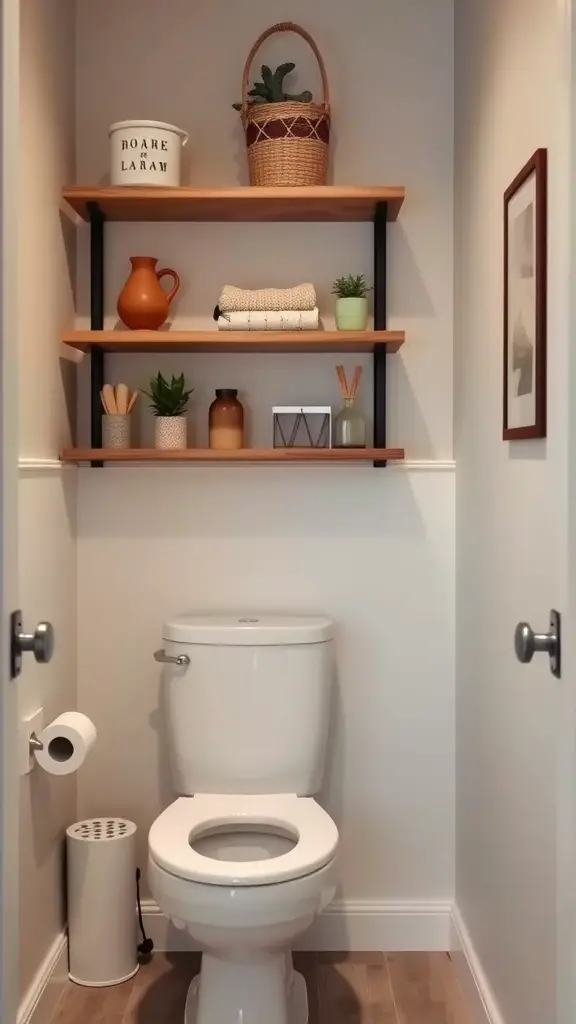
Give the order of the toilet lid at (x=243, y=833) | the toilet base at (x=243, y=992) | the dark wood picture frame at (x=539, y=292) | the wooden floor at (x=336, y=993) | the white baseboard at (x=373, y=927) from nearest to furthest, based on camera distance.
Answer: the dark wood picture frame at (x=539, y=292)
the toilet lid at (x=243, y=833)
the toilet base at (x=243, y=992)
the wooden floor at (x=336, y=993)
the white baseboard at (x=373, y=927)

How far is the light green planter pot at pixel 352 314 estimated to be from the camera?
2285mm

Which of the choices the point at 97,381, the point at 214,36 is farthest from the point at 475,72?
the point at 97,381

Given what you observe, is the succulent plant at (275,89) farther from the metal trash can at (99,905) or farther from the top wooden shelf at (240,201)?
the metal trash can at (99,905)

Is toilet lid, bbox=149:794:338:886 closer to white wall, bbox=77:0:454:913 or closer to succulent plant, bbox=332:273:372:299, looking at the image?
white wall, bbox=77:0:454:913

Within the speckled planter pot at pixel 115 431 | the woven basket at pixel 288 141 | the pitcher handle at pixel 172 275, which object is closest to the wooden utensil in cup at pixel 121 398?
the speckled planter pot at pixel 115 431

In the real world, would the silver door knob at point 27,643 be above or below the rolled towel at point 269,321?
below

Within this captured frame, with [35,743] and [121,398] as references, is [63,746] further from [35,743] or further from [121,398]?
[121,398]

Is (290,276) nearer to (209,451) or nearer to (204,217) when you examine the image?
(204,217)

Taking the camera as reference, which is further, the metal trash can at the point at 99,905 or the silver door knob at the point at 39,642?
the metal trash can at the point at 99,905

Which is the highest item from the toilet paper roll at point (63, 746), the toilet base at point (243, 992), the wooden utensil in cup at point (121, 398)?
the wooden utensil in cup at point (121, 398)

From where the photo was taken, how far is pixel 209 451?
2260 mm

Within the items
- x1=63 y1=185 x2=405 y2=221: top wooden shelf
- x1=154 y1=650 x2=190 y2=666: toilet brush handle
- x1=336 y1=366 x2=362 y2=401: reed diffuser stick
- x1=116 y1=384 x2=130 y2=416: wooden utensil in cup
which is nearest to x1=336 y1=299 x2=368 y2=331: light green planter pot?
x1=336 y1=366 x2=362 y2=401: reed diffuser stick

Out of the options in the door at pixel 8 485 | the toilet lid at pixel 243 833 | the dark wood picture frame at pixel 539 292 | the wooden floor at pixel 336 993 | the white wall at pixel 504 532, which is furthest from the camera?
the wooden floor at pixel 336 993

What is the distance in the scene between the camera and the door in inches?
44.1
